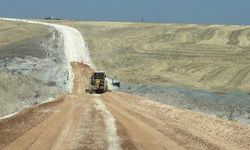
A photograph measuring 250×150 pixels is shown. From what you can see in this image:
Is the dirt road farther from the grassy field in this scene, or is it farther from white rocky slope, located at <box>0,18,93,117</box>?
the grassy field

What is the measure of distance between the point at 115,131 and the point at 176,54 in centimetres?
6420

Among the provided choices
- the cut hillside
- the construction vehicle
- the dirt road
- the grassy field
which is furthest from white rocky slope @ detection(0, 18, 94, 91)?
the dirt road

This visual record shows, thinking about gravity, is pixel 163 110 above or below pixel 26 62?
below

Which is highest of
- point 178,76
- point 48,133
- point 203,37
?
point 203,37

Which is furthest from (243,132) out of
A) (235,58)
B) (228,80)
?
(235,58)

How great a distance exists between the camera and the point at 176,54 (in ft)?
275

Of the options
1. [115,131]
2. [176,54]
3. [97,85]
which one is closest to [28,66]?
[97,85]

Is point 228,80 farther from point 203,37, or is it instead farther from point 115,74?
point 203,37

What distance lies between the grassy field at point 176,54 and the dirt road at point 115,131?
3667 centimetres

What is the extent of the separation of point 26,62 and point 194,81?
70.7 ft

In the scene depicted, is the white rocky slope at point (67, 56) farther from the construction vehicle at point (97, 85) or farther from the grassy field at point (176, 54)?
the construction vehicle at point (97, 85)

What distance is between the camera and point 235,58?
3105 inches

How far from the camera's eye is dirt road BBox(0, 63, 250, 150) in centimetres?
1706

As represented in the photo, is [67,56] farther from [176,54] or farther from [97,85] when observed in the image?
[97,85]
